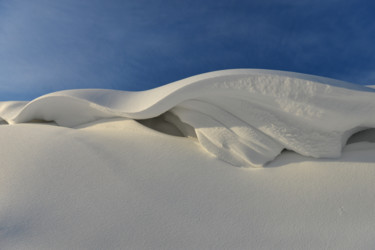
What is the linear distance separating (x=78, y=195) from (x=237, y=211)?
0.74 m

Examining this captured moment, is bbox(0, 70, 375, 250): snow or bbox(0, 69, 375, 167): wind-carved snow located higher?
bbox(0, 69, 375, 167): wind-carved snow

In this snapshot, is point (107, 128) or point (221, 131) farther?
point (107, 128)

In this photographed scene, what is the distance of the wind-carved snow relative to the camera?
1.23 m

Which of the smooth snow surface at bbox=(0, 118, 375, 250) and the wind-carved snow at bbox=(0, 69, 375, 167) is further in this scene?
the wind-carved snow at bbox=(0, 69, 375, 167)

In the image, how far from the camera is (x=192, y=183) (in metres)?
1.20

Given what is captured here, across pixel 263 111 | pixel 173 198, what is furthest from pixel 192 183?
pixel 263 111

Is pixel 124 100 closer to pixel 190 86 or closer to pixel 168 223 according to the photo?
pixel 190 86

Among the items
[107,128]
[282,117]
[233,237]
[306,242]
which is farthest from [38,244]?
[282,117]

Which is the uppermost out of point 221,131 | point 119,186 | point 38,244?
point 221,131

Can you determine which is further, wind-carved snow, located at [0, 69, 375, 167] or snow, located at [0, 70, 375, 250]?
wind-carved snow, located at [0, 69, 375, 167]

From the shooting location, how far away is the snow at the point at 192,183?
3.18 ft

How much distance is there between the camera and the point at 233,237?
98 cm

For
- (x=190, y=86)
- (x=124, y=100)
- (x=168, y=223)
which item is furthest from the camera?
(x=124, y=100)

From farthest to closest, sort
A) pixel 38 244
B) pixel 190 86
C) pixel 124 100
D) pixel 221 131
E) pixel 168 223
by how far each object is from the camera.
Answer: pixel 124 100, pixel 221 131, pixel 190 86, pixel 168 223, pixel 38 244
